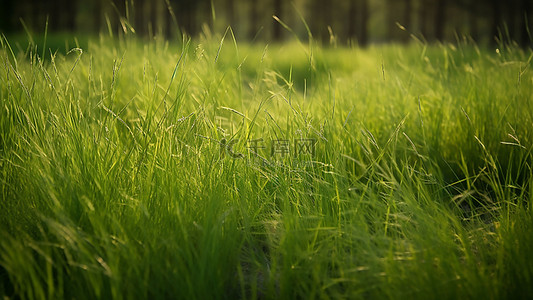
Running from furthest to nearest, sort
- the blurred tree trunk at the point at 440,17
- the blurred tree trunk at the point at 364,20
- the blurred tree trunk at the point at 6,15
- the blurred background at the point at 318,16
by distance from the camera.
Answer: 1. the blurred tree trunk at the point at 6,15
2. the blurred tree trunk at the point at 440,17
3. the blurred tree trunk at the point at 364,20
4. the blurred background at the point at 318,16

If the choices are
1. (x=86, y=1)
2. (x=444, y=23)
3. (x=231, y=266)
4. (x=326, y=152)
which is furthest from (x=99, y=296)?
(x=86, y=1)

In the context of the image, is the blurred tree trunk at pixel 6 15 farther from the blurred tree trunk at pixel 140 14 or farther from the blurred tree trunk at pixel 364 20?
the blurred tree trunk at pixel 364 20

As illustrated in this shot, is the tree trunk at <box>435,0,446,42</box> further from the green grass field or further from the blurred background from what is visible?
the green grass field

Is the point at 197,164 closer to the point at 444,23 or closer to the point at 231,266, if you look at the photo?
the point at 231,266

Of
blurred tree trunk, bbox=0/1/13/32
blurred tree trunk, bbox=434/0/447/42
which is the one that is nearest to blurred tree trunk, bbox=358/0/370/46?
blurred tree trunk, bbox=434/0/447/42

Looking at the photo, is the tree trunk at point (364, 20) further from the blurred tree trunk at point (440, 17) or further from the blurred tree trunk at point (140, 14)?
the blurred tree trunk at point (140, 14)

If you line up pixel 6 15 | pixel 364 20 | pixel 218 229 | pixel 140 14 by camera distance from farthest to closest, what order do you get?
pixel 140 14 → pixel 6 15 → pixel 364 20 → pixel 218 229

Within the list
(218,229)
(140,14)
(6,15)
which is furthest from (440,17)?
(6,15)

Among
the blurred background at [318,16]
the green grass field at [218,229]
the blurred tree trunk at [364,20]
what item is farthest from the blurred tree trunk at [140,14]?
the green grass field at [218,229]

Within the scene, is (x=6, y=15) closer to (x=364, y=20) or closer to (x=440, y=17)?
(x=364, y=20)

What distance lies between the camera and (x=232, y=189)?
1.39 metres

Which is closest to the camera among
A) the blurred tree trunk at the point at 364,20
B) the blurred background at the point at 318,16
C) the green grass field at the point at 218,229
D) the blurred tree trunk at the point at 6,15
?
the green grass field at the point at 218,229

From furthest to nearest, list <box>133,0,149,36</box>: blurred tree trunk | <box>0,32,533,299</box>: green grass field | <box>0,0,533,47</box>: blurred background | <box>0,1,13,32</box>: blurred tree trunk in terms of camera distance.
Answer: <box>133,0,149,36</box>: blurred tree trunk < <box>0,1,13,32</box>: blurred tree trunk < <box>0,0,533,47</box>: blurred background < <box>0,32,533,299</box>: green grass field

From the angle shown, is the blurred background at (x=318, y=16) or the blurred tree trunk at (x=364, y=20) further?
the blurred tree trunk at (x=364, y=20)
